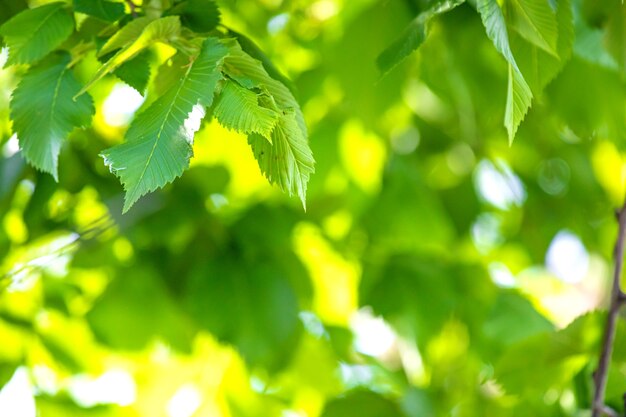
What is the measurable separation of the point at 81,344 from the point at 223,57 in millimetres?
864

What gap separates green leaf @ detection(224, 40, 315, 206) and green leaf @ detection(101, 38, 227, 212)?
0.07 ft

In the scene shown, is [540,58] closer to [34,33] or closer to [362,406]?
[34,33]

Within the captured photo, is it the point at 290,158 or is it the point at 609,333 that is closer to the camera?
the point at 290,158

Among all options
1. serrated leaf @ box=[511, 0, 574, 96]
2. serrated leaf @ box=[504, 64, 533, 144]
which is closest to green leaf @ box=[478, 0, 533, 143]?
serrated leaf @ box=[504, 64, 533, 144]

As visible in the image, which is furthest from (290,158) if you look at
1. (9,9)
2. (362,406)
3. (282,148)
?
(362,406)

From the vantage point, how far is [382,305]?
106cm

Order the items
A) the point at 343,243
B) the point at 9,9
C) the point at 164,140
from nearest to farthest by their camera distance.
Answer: the point at 164,140, the point at 9,9, the point at 343,243

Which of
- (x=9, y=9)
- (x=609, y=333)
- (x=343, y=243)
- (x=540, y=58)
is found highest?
(x=9, y=9)

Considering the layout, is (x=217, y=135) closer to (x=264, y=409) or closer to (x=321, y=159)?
(x=321, y=159)

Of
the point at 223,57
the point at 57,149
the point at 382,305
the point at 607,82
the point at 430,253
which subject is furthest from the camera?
the point at 430,253

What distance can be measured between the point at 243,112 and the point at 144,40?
8cm

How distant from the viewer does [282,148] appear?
443mm

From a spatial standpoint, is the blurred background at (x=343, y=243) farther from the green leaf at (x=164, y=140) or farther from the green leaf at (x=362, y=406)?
the green leaf at (x=164, y=140)

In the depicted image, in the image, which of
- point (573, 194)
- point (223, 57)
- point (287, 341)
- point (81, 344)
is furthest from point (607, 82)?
point (81, 344)
